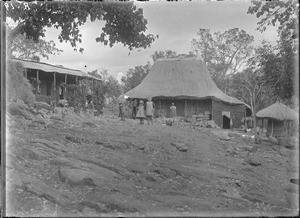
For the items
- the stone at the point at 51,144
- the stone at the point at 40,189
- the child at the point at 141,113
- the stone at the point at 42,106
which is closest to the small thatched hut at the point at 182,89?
the child at the point at 141,113

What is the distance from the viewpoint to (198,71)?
656cm

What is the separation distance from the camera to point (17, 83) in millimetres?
4598

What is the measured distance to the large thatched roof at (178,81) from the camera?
19.6 feet

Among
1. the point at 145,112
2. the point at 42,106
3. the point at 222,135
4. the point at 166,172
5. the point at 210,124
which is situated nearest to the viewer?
the point at 166,172

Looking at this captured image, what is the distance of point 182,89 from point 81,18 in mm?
3138

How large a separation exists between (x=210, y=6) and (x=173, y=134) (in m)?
3.58

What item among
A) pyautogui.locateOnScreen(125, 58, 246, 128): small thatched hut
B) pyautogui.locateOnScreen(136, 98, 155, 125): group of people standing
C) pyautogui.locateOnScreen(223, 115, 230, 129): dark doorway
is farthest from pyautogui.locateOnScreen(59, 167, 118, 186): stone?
pyautogui.locateOnScreen(223, 115, 230, 129): dark doorway

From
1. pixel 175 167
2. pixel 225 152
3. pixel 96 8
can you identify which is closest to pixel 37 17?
pixel 96 8

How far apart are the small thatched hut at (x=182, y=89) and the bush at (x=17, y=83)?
2.25 metres

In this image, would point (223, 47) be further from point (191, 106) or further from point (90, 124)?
point (90, 124)

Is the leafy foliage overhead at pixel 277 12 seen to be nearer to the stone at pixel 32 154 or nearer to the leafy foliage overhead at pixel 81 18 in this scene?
the leafy foliage overhead at pixel 81 18

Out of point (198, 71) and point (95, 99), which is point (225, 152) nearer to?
point (198, 71)

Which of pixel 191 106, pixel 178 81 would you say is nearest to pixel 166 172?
pixel 178 81

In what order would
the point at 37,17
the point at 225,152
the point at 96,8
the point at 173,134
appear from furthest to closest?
the point at 173,134 → the point at 225,152 → the point at 37,17 → the point at 96,8
